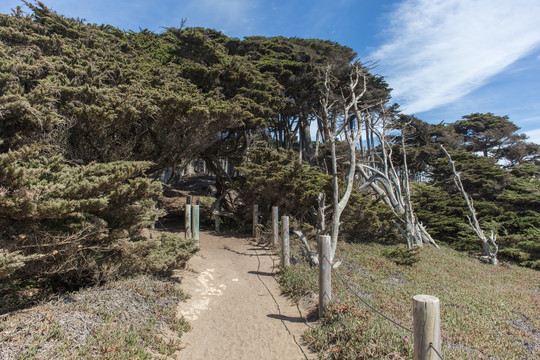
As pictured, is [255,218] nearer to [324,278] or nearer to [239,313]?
[239,313]

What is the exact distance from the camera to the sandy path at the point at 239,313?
4.86 m

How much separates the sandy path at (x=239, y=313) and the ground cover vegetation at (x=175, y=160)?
0.73m

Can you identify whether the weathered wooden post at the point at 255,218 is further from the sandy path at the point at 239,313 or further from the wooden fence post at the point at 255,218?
the sandy path at the point at 239,313

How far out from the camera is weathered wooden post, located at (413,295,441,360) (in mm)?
2724

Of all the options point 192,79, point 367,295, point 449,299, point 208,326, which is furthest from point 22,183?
point 192,79

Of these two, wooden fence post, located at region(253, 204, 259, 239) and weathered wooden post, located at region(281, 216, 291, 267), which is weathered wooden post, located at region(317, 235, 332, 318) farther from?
wooden fence post, located at region(253, 204, 259, 239)

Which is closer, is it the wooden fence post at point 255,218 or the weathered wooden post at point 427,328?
the weathered wooden post at point 427,328

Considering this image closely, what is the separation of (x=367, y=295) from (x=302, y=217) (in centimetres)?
667

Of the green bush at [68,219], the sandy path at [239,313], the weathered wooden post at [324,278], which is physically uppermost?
the green bush at [68,219]

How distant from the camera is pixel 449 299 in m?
7.38

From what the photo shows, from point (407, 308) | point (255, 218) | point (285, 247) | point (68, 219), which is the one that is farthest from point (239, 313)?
point (255, 218)

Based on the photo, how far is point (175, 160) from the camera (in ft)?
38.5

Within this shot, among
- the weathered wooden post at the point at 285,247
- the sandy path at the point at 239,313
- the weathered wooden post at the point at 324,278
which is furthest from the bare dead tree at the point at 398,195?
the weathered wooden post at the point at 324,278

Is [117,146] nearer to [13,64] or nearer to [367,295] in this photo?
[13,64]
